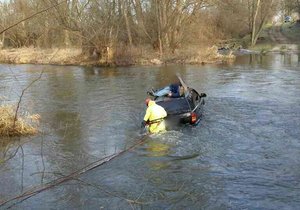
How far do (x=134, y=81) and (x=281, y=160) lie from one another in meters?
17.1

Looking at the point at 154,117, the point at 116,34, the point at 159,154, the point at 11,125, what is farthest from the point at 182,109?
the point at 116,34

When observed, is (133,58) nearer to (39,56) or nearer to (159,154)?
(39,56)

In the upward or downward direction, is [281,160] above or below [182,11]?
below

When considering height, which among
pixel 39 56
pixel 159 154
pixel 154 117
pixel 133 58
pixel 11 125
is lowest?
pixel 159 154

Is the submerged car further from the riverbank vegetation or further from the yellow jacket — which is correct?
the riverbank vegetation

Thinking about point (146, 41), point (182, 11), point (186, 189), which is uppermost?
point (182, 11)

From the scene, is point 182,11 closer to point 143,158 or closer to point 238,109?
point 238,109

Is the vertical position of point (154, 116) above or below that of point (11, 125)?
above

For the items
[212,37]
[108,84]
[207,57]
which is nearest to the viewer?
[108,84]

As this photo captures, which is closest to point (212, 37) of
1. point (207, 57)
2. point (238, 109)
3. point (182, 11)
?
point (182, 11)

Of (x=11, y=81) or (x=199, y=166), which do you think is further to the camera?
(x=11, y=81)

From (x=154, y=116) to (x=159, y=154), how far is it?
1.85 m

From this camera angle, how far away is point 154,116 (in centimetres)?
1362

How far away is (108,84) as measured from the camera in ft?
88.0
